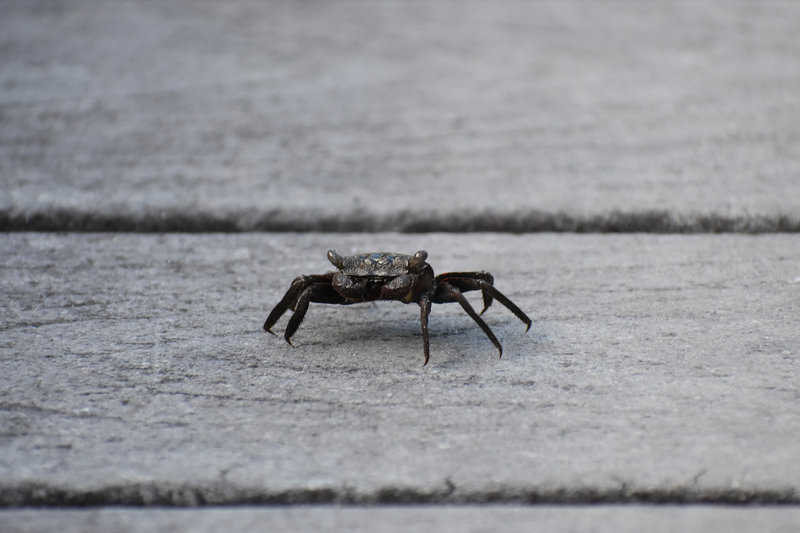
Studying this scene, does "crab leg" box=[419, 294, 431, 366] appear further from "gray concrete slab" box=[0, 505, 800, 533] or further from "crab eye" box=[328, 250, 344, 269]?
"gray concrete slab" box=[0, 505, 800, 533]

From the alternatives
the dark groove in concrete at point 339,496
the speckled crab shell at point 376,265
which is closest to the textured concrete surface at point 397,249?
the dark groove in concrete at point 339,496

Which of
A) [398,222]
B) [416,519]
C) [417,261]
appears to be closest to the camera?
[416,519]

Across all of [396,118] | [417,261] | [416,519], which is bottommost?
[416,519]

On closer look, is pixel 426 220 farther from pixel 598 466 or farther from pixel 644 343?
pixel 598 466

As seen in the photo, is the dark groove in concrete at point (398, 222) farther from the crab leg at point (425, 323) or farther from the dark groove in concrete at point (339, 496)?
the dark groove in concrete at point (339, 496)

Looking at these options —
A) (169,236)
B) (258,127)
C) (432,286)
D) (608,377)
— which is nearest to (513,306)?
(432,286)

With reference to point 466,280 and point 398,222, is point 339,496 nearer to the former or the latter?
point 466,280

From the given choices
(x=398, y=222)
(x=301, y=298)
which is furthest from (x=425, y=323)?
(x=398, y=222)
